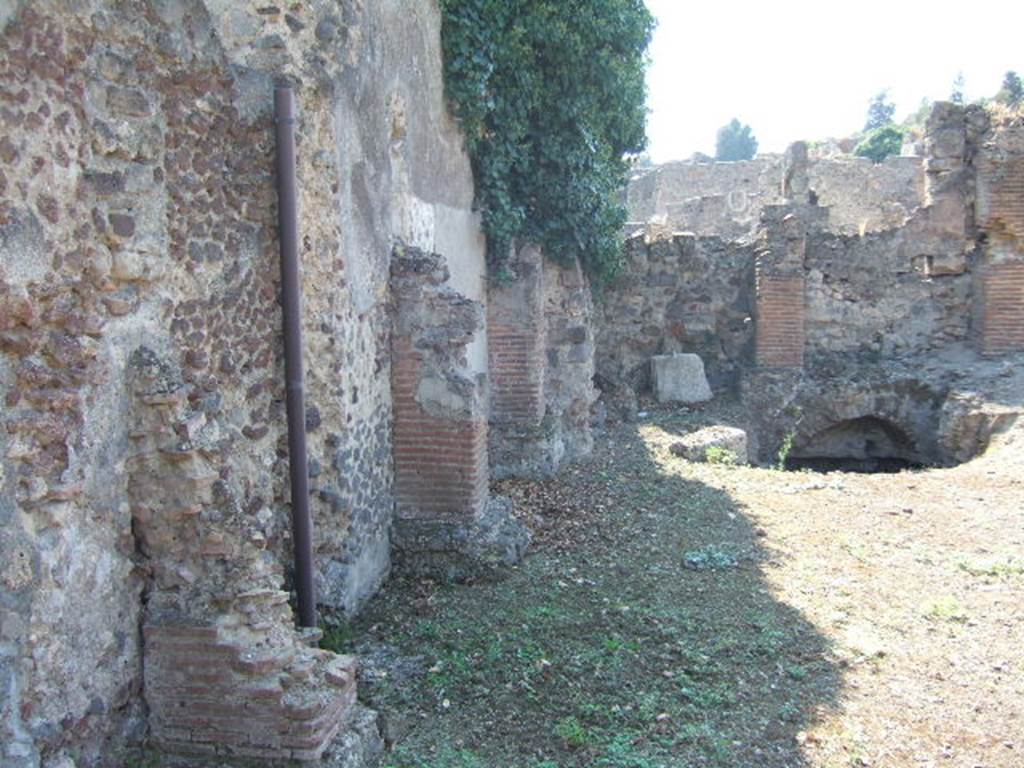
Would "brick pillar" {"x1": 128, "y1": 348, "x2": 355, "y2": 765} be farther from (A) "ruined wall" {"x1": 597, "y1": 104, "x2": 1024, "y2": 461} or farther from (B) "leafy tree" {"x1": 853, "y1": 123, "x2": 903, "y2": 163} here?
(B) "leafy tree" {"x1": 853, "y1": 123, "x2": 903, "y2": 163}

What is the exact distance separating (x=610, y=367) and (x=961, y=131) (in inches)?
245

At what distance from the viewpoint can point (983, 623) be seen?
19.8ft

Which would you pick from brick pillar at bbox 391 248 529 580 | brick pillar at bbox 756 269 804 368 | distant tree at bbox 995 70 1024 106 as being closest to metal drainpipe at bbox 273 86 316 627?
brick pillar at bbox 391 248 529 580

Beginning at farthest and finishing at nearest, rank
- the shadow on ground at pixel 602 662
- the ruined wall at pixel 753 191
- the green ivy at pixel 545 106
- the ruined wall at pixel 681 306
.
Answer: the ruined wall at pixel 753 191
the ruined wall at pixel 681 306
the green ivy at pixel 545 106
the shadow on ground at pixel 602 662

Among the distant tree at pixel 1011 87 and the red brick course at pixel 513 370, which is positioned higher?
the distant tree at pixel 1011 87

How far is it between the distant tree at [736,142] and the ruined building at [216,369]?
52363 millimetres

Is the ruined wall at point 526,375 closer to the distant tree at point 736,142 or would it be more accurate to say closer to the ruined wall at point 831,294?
the ruined wall at point 831,294

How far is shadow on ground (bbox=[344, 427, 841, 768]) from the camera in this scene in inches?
176

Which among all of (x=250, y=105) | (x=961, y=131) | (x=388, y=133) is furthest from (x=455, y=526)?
(x=961, y=131)

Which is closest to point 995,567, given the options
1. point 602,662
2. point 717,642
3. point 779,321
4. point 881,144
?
point 717,642

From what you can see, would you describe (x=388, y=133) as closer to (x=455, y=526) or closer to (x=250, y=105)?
(x=250, y=105)

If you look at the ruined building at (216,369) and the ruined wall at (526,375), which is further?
the ruined wall at (526,375)

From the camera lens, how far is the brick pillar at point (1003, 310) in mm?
13297

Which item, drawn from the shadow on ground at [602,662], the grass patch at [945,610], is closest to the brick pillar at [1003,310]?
the shadow on ground at [602,662]
